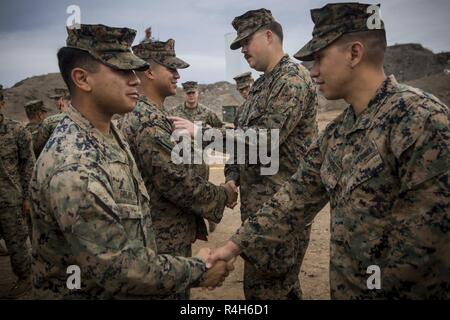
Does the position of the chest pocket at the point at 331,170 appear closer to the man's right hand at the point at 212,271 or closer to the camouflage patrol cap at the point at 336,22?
the camouflage patrol cap at the point at 336,22

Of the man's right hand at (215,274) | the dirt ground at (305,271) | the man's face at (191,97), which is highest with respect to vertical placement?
the man's face at (191,97)

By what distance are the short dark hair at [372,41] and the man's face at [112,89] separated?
1504mm

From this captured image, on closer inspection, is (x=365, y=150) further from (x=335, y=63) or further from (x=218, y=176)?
(x=218, y=176)

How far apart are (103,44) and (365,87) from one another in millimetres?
1765

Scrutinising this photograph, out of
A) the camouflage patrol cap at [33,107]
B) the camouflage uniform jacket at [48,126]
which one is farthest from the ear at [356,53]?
the camouflage patrol cap at [33,107]

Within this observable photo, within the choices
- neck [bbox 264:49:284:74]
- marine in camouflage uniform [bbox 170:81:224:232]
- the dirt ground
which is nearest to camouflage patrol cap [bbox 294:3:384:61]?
neck [bbox 264:49:284:74]

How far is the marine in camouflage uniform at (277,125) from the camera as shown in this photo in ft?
11.1

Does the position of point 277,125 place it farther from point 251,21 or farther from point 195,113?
point 195,113

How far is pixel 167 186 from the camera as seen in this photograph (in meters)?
3.18

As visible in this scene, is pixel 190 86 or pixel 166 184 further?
pixel 190 86

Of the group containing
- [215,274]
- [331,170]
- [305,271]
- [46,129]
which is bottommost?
[305,271]

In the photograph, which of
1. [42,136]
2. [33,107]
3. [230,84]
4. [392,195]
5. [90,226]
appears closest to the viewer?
[90,226]

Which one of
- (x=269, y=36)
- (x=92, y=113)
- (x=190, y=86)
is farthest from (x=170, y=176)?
(x=190, y=86)
